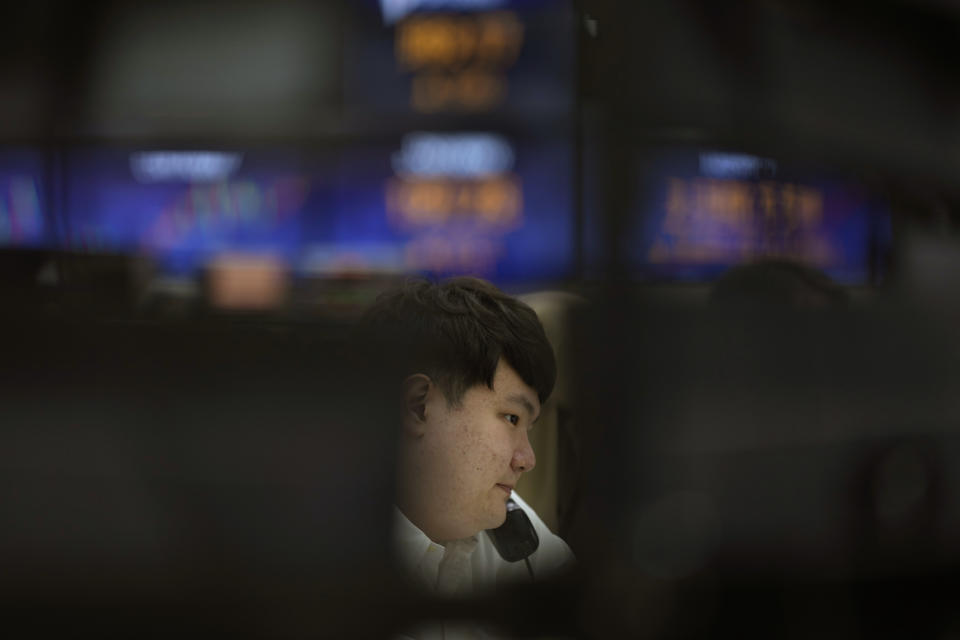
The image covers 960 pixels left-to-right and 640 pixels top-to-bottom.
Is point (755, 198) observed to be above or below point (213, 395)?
above

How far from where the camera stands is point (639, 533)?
1.03 meters

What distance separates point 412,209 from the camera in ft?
2.86

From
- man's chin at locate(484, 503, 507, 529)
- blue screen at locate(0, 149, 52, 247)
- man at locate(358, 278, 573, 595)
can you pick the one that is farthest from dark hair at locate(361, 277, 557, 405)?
blue screen at locate(0, 149, 52, 247)

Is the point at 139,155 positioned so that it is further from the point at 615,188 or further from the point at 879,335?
the point at 879,335

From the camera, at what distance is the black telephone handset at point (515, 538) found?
1.00 metres

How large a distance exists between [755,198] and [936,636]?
2.34 ft

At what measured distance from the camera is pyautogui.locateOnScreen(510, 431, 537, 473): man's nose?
0.98 meters

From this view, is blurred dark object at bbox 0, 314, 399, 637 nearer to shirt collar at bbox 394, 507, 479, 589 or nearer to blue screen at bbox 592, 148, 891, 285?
shirt collar at bbox 394, 507, 479, 589

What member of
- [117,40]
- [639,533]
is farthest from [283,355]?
[639,533]

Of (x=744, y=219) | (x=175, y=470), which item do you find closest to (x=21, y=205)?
(x=175, y=470)

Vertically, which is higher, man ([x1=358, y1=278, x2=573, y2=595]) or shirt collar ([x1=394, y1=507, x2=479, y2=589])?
man ([x1=358, y1=278, x2=573, y2=595])

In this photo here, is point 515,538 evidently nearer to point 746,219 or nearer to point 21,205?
point 746,219

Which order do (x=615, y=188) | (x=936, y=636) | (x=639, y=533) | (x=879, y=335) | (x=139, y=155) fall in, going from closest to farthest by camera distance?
(x=139, y=155) < (x=615, y=188) < (x=639, y=533) < (x=879, y=335) < (x=936, y=636)

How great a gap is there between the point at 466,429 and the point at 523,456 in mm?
67
